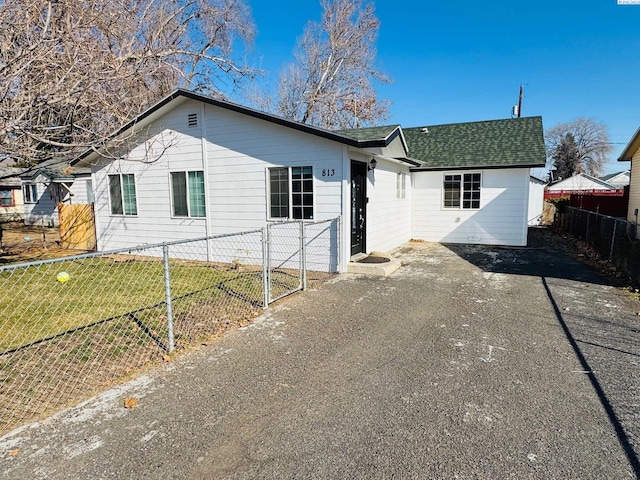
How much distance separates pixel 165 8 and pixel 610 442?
21.6 m

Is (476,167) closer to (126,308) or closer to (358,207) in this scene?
(358,207)

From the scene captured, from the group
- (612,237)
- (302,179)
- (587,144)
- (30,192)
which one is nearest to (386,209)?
(302,179)

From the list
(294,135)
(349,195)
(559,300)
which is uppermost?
(294,135)

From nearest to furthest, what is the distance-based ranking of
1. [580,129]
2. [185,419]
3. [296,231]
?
[185,419] < [296,231] < [580,129]

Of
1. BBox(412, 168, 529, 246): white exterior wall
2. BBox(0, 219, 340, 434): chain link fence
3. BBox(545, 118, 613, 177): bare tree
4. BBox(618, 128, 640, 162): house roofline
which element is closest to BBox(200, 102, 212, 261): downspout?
BBox(0, 219, 340, 434): chain link fence

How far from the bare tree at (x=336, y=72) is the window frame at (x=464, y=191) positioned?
11851 millimetres

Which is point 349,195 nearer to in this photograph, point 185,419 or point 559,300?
point 559,300

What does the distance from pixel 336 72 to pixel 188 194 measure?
1743 cm

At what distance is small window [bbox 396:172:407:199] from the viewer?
12292 mm

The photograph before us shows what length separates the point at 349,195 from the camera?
8609 mm

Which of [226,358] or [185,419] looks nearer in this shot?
[185,419]

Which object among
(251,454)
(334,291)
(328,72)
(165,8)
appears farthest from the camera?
(328,72)

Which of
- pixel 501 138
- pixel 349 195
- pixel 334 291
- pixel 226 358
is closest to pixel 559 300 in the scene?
pixel 334 291

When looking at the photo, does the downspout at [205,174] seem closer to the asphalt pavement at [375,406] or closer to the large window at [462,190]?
the asphalt pavement at [375,406]
